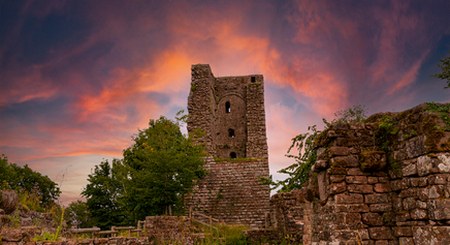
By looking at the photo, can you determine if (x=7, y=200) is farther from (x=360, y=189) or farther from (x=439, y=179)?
(x=439, y=179)

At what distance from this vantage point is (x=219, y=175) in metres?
23.2

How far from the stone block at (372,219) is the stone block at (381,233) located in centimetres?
7

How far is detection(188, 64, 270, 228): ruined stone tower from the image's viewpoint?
22.3 m

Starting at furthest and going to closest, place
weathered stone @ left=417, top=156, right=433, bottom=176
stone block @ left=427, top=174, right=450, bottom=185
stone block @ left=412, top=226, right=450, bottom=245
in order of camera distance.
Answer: weathered stone @ left=417, top=156, right=433, bottom=176 → stone block @ left=427, top=174, right=450, bottom=185 → stone block @ left=412, top=226, right=450, bottom=245

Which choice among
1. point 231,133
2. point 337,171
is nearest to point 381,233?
point 337,171

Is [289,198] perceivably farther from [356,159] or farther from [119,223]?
[119,223]

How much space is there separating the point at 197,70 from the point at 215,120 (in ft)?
15.8

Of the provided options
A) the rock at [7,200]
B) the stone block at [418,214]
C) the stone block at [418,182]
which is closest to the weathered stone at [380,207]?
the stone block at [418,214]

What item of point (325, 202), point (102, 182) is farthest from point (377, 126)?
point (102, 182)

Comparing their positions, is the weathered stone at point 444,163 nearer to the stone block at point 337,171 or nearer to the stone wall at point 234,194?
the stone block at point 337,171

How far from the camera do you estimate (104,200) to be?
3048 cm

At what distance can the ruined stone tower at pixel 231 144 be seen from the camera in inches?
877

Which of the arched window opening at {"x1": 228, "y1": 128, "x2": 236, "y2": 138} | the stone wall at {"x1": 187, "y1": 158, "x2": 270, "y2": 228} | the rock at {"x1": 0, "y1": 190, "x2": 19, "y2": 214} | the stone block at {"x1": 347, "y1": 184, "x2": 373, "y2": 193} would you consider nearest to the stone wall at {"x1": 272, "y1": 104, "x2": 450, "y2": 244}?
the stone block at {"x1": 347, "y1": 184, "x2": 373, "y2": 193}

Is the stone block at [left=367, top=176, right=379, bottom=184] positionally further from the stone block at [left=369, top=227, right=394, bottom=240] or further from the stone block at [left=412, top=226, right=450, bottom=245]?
the stone block at [left=412, top=226, right=450, bottom=245]
